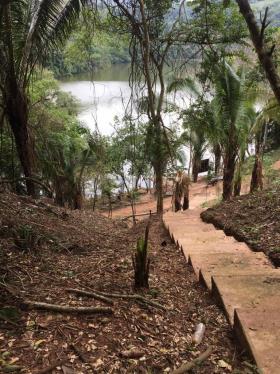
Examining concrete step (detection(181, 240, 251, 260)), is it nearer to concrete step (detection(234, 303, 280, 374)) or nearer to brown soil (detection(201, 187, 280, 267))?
brown soil (detection(201, 187, 280, 267))

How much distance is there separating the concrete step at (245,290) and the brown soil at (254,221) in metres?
1.11

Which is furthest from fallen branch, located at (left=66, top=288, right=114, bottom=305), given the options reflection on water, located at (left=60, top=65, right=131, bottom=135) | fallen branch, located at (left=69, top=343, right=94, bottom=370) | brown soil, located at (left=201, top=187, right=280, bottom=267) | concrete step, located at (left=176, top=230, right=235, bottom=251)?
reflection on water, located at (left=60, top=65, right=131, bottom=135)

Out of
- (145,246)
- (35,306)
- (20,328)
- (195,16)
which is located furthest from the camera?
(195,16)

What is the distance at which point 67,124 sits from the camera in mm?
16625

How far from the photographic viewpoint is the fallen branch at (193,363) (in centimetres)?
215

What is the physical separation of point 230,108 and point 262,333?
8.81 m

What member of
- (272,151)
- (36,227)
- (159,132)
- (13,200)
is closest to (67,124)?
(159,132)

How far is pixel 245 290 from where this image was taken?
302 cm

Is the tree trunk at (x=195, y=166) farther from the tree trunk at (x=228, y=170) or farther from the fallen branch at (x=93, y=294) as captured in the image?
the fallen branch at (x=93, y=294)

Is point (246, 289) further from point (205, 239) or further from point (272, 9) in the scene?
point (272, 9)

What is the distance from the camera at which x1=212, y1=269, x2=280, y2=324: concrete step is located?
2.84m

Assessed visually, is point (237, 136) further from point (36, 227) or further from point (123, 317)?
point (123, 317)

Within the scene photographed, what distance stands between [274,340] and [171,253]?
284cm

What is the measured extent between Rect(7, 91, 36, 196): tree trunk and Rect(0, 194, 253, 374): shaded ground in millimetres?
2466
